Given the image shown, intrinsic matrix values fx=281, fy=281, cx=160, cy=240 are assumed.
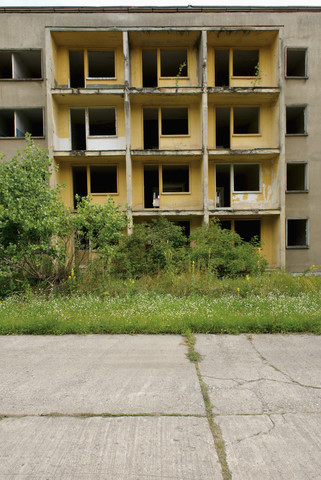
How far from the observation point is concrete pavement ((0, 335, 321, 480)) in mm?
1883

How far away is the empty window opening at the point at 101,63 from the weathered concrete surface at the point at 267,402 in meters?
15.6

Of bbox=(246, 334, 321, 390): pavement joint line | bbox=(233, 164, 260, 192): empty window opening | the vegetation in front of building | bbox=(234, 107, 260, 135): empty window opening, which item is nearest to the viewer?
bbox=(246, 334, 321, 390): pavement joint line

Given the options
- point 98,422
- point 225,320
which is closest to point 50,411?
point 98,422

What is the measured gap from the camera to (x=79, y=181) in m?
15.6

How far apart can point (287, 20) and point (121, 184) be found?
1181 centimetres

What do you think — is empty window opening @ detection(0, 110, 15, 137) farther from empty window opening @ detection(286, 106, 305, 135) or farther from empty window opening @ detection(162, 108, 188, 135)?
empty window opening @ detection(286, 106, 305, 135)

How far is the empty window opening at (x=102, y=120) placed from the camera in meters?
14.6

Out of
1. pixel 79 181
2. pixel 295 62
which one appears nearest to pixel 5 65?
pixel 79 181

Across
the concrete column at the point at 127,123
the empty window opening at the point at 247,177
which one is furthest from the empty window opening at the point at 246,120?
the concrete column at the point at 127,123

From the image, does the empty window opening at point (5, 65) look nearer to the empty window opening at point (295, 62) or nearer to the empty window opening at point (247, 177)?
the empty window opening at point (247, 177)

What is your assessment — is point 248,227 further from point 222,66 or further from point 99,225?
point 99,225

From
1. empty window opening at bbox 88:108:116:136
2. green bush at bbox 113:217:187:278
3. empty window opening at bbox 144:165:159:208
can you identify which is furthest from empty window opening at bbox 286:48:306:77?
green bush at bbox 113:217:187:278

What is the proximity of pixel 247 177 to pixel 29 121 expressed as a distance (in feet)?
41.6

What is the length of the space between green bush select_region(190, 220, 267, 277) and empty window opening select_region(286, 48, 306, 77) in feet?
34.8
